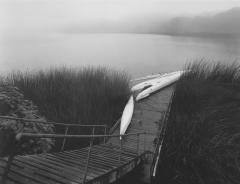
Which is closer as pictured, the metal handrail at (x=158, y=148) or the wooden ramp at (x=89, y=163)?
the wooden ramp at (x=89, y=163)

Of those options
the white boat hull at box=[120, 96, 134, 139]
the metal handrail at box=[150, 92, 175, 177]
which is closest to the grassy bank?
the white boat hull at box=[120, 96, 134, 139]

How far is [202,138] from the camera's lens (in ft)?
18.2

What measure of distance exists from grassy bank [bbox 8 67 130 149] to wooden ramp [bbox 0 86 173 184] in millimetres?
679

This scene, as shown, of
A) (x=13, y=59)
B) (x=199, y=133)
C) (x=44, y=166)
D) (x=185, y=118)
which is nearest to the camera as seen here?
(x=44, y=166)

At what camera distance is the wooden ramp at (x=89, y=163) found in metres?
2.80

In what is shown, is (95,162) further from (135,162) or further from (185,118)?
(185,118)

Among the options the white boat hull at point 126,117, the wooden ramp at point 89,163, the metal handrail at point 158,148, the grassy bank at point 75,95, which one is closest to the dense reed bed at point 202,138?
the metal handrail at point 158,148

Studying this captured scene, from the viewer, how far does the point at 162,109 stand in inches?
296

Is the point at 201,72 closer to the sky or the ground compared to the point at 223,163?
closer to the sky

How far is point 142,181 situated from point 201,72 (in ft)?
19.8

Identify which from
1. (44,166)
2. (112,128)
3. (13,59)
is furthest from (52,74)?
(13,59)

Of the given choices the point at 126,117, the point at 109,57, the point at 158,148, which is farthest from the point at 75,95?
the point at 109,57

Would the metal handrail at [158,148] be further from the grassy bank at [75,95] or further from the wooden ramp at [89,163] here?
the grassy bank at [75,95]

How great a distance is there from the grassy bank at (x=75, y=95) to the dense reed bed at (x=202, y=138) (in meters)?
1.63
